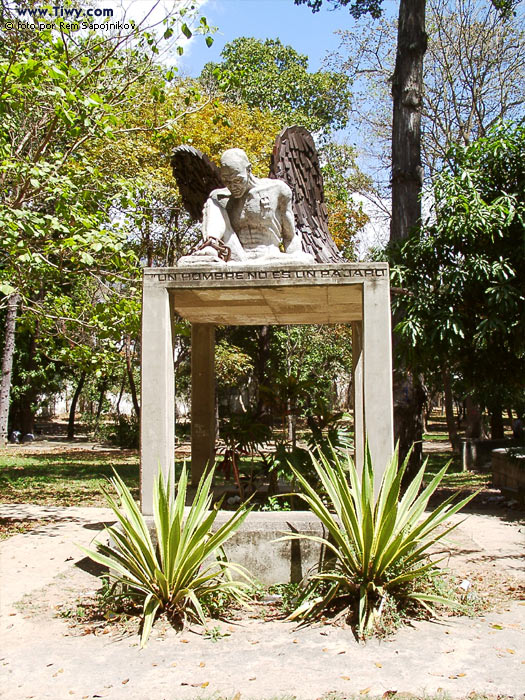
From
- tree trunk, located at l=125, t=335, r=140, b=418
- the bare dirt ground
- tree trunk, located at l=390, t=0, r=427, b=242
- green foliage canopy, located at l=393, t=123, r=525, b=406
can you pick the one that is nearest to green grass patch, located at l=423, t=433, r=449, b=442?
tree trunk, located at l=125, t=335, r=140, b=418

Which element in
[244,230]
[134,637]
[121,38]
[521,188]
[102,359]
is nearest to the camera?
[134,637]

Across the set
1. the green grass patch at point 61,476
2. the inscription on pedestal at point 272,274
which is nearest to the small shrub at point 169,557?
the inscription on pedestal at point 272,274

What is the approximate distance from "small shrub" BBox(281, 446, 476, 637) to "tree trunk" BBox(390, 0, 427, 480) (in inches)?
255

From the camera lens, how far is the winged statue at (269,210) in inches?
240

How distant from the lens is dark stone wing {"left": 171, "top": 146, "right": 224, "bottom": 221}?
7.25m

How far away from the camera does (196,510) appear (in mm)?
4977

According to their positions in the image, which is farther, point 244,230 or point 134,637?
point 244,230

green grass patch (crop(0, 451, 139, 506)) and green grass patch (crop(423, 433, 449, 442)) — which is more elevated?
green grass patch (crop(0, 451, 139, 506))

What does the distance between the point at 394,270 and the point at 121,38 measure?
15.5 feet

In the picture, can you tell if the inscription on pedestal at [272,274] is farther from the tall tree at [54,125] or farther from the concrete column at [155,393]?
the tall tree at [54,125]

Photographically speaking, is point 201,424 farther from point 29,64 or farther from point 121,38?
point 121,38

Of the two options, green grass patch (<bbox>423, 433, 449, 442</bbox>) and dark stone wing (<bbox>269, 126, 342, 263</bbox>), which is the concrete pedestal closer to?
dark stone wing (<bbox>269, 126, 342, 263</bbox>)

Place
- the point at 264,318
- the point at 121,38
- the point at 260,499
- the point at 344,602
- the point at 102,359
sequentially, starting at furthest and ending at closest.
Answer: the point at 102,359
the point at 121,38
the point at 264,318
the point at 260,499
the point at 344,602

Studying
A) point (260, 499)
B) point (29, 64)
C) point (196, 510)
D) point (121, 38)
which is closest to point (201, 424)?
point (260, 499)
